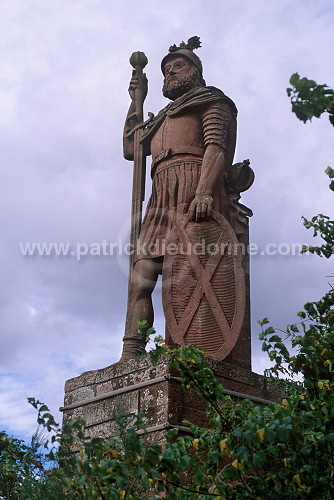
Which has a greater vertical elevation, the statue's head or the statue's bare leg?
the statue's head

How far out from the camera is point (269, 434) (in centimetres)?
338

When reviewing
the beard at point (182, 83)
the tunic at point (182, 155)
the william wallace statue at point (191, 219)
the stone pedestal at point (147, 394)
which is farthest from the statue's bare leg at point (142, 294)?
the beard at point (182, 83)

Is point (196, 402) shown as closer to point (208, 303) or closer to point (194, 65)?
point (208, 303)

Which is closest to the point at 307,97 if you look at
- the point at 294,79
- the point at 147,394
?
the point at 294,79

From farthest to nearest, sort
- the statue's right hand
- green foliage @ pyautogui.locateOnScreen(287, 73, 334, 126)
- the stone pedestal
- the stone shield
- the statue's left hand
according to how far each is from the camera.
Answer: the statue's right hand, the statue's left hand, the stone shield, the stone pedestal, green foliage @ pyautogui.locateOnScreen(287, 73, 334, 126)

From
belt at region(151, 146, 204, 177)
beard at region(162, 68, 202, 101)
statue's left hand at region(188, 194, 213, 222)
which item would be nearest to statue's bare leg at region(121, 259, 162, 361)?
statue's left hand at region(188, 194, 213, 222)

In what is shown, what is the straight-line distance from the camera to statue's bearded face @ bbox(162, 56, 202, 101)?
8.02m

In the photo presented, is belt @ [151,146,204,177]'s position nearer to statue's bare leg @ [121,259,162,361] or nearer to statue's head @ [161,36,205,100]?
statue's head @ [161,36,205,100]

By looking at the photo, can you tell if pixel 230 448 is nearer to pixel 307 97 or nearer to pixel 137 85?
pixel 307 97

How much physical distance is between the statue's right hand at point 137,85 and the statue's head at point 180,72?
3.05 ft

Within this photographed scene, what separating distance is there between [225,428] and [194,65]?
4.89 metres

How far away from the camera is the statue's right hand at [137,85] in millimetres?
9094

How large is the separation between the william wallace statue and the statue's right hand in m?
0.68

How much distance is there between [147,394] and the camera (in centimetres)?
592
